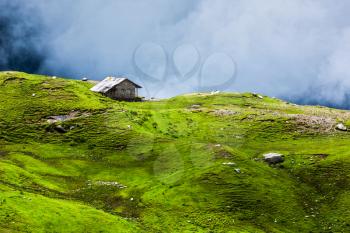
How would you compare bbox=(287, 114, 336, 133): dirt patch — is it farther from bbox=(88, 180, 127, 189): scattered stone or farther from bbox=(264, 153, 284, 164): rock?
bbox=(88, 180, 127, 189): scattered stone

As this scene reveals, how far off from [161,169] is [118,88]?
242 feet

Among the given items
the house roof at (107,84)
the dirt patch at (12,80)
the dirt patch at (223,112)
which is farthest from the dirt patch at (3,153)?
the house roof at (107,84)

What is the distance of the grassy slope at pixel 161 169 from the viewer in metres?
66.1

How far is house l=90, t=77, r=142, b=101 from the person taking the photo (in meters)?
154

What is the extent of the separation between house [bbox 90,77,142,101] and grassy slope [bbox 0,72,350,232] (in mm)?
18299

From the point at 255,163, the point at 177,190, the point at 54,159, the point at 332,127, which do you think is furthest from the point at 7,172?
the point at 332,127

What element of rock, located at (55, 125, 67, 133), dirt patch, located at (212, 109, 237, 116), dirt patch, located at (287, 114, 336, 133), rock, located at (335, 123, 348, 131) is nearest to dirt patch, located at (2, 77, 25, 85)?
rock, located at (55, 125, 67, 133)

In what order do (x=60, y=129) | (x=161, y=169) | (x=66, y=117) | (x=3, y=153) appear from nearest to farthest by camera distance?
1. (x=161, y=169)
2. (x=3, y=153)
3. (x=60, y=129)
4. (x=66, y=117)

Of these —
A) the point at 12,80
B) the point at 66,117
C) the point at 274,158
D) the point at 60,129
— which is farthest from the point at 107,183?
the point at 12,80

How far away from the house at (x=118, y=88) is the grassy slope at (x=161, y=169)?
18.3m

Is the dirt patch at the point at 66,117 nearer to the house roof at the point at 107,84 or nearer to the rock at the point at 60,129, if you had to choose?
the rock at the point at 60,129

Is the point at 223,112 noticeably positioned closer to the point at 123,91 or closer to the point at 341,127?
the point at 341,127

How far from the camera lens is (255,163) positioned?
87.6 m

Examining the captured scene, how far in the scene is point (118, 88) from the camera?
157 meters
